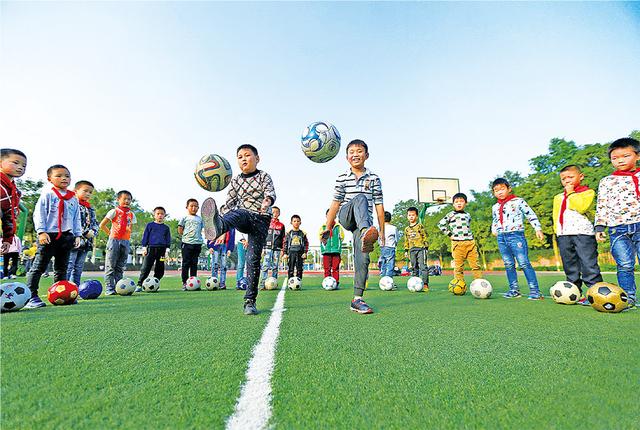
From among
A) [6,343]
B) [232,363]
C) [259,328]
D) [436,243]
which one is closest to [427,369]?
[232,363]

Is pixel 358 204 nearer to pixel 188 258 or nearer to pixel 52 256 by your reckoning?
pixel 52 256

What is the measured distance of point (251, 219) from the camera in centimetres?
450

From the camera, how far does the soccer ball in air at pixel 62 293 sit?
5.14 metres

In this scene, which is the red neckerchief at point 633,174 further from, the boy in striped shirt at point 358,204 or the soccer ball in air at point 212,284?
the soccer ball in air at point 212,284

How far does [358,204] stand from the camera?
14.6 feet

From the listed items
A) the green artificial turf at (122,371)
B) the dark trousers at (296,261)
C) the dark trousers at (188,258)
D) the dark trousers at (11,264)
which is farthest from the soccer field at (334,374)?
the dark trousers at (11,264)

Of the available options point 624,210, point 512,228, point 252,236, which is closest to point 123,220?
point 252,236

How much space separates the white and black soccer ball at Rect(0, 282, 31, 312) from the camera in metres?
4.36

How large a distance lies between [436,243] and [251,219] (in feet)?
149

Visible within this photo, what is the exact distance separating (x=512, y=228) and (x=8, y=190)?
8203mm

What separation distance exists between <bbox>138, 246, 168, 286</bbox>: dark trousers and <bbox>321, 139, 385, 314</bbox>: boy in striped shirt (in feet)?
19.0

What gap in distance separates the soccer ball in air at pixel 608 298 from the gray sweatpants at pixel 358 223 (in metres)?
3.05

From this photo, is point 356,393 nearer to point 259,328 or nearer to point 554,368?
point 554,368

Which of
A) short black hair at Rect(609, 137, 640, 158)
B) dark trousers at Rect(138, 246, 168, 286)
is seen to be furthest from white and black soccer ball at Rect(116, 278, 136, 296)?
short black hair at Rect(609, 137, 640, 158)
